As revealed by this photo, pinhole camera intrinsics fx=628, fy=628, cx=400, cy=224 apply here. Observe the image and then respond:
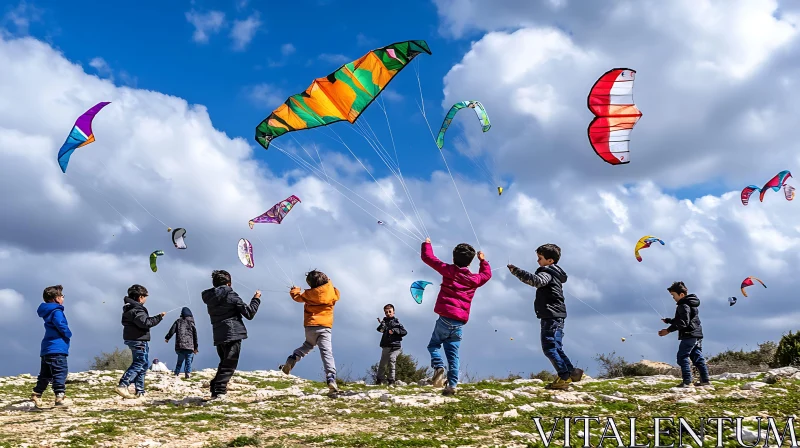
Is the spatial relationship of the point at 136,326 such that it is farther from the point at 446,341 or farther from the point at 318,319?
the point at 446,341

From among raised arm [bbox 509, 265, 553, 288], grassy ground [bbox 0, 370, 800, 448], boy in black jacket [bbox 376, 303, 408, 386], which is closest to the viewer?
grassy ground [bbox 0, 370, 800, 448]

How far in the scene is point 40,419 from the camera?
1050 cm

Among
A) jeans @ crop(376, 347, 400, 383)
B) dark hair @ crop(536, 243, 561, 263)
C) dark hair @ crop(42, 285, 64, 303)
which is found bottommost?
jeans @ crop(376, 347, 400, 383)

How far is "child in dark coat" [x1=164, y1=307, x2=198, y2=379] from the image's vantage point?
19.9 meters

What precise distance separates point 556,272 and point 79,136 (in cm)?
1222

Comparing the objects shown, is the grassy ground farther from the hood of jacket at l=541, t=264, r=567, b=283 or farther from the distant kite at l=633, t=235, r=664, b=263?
the distant kite at l=633, t=235, r=664, b=263

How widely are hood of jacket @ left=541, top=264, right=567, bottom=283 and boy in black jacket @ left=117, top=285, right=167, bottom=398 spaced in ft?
26.9

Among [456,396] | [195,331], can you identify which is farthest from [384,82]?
[195,331]

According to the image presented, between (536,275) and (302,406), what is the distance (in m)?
4.88

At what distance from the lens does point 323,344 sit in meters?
12.3

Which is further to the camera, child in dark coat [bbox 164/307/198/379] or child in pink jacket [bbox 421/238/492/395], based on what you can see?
child in dark coat [bbox 164/307/198/379]

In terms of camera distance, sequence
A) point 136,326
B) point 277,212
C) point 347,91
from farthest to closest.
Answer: point 277,212
point 347,91
point 136,326

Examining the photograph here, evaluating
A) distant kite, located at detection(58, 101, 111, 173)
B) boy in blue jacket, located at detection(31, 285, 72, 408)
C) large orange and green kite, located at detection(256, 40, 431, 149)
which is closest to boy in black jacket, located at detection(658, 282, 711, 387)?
large orange and green kite, located at detection(256, 40, 431, 149)

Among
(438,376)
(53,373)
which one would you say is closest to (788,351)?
(438,376)
